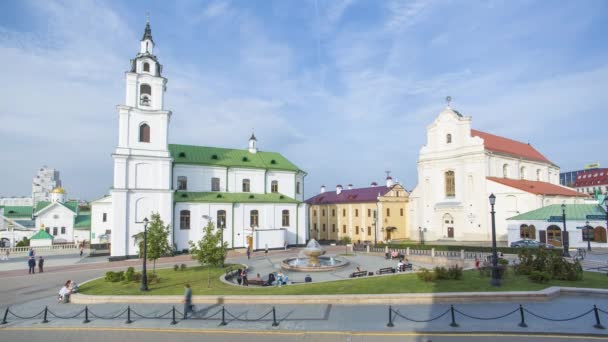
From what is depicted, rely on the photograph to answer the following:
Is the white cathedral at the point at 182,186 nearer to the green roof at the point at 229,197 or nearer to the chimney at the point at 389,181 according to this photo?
the green roof at the point at 229,197

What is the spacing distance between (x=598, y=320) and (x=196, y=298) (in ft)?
54.1

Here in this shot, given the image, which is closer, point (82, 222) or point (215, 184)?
point (215, 184)

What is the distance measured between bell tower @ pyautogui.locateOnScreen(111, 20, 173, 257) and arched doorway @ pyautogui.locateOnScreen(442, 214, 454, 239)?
36473 millimetres

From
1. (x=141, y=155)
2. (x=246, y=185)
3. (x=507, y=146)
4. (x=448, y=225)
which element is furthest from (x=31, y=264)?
(x=507, y=146)

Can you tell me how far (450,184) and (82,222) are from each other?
61.7 m

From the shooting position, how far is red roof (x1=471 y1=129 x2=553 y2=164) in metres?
48.1

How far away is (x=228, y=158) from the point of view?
47.7 m

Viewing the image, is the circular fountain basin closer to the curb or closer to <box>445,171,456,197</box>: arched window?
the curb

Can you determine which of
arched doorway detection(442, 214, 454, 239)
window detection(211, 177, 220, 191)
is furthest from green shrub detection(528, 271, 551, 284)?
window detection(211, 177, 220, 191)

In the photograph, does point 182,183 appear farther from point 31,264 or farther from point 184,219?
point 31,264

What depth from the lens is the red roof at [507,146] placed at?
48.1m

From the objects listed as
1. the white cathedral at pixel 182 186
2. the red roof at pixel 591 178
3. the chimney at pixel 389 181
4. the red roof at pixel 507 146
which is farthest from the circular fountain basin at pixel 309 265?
the red roof at pixel 591 178

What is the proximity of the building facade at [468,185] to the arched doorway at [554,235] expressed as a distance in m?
5.31

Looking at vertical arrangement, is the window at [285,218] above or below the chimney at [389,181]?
below
